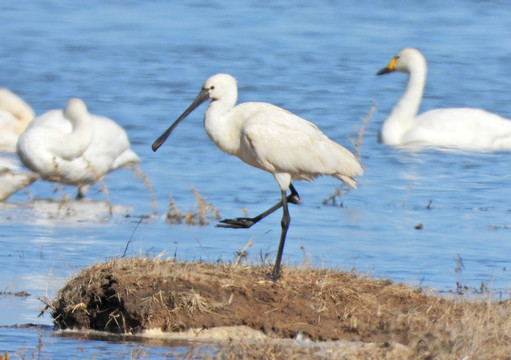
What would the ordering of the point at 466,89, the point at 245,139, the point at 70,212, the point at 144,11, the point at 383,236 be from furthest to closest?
the point at 144,11 → the point at 466,89 → the point at 70,212 → the point at 383,236 → the point at 245,139

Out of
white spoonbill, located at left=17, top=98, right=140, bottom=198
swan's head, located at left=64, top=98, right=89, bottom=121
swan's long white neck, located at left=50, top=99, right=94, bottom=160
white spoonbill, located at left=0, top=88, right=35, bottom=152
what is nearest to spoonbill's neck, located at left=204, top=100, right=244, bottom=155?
white spoonbill, located at left=17, top=98, right=140, bottom=198

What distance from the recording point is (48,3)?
25.6 metres

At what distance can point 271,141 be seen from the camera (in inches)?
288

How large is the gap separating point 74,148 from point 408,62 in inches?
210

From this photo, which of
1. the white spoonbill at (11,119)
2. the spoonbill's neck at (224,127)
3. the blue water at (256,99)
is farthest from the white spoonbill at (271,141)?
the white spoonbill at (11,119)

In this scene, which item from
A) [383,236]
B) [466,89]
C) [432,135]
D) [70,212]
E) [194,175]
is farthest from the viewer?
[466,89]

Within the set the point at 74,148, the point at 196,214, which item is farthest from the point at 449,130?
the point at 196,214

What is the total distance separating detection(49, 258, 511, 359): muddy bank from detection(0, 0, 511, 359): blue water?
27cm

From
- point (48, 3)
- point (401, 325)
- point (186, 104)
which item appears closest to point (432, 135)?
point (186, 104)

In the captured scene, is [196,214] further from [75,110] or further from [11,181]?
[75,110]

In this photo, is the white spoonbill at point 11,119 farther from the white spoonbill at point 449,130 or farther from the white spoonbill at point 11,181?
the white spoonbill at point 449,130

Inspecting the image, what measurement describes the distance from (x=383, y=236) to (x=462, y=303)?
9.27 feet

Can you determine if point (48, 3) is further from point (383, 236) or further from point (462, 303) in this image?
point (462, 303)

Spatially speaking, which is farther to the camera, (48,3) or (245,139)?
(48,3)
